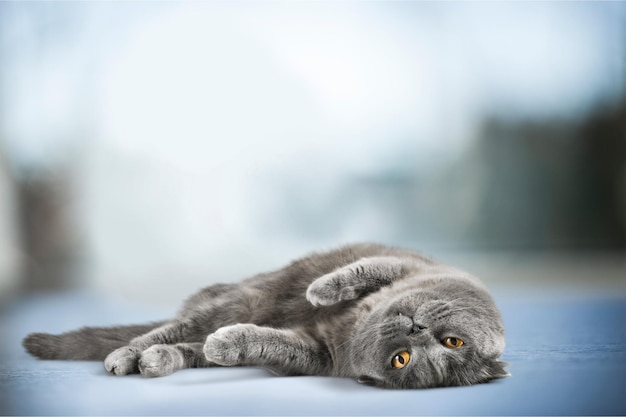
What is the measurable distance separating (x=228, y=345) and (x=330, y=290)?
1.28 ft

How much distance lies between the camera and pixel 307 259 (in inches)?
116

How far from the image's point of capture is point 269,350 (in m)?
2.43

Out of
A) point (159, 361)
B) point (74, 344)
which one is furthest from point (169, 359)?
point (74, 344)

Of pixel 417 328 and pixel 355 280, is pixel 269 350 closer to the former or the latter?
pixel 355 280

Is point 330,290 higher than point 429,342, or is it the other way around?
point 330,290

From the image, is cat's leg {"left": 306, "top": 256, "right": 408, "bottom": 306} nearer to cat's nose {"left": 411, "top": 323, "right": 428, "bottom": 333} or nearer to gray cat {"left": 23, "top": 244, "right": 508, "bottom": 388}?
gray cat {"left": 23, "top": 244, "right": 508, "bottom": 388}

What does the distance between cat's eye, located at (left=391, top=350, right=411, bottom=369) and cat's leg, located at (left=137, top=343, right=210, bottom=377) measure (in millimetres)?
731

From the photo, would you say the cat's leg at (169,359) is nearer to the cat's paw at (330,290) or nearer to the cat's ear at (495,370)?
the cat's paw at (330,290)

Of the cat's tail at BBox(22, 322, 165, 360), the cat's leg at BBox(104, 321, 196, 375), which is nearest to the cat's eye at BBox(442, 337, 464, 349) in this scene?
the cat's leg at BBox(104, 321, 196, 375)

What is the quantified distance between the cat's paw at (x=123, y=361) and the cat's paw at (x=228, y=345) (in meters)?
0.30

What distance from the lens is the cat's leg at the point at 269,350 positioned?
7.74ft

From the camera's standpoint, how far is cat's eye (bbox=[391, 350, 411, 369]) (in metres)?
2.23

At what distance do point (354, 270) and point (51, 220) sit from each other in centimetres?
276

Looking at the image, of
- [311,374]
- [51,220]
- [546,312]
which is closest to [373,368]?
[311,374]
